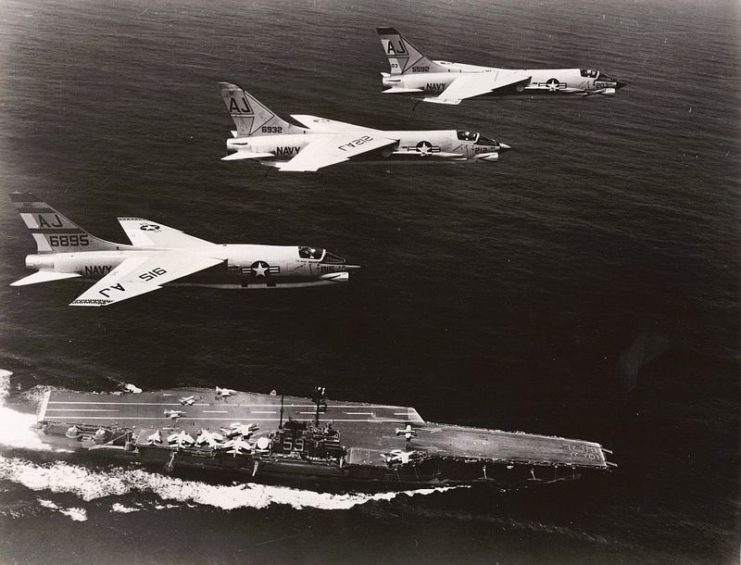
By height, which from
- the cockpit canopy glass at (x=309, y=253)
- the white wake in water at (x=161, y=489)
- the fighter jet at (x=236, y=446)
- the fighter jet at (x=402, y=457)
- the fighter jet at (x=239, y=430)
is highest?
the cockpit canopy glass at (x=309, y=253)

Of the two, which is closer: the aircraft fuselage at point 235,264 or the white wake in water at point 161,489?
the aircraft fuselage at point 235,264

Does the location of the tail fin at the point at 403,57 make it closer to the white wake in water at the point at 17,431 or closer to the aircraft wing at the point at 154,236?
the aircraft wing at the point at 154,236

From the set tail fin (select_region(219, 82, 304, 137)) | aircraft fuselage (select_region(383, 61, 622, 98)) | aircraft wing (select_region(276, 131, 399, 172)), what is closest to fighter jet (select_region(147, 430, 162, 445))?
aircraft wing (select_region(276, 131, 399, 172))

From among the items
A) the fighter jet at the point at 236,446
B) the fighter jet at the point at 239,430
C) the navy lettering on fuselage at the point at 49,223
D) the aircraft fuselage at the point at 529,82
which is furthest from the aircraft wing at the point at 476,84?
the fighter jet at the point at 236,446

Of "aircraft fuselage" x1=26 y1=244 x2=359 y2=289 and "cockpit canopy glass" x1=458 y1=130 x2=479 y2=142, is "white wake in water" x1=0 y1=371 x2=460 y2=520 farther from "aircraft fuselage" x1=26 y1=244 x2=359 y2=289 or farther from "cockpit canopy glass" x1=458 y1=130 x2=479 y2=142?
"cockpit canopy glass" x1=458 y1=130 x2=479 y2=142

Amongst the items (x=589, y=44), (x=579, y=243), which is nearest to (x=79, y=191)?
(x=579, y=243)

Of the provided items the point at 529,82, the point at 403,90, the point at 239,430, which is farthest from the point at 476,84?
the point at 239,430

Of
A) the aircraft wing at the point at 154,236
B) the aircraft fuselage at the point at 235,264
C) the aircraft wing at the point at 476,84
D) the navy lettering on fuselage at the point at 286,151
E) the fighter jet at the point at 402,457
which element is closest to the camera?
the aircraft fuselage at the point at 235,264
